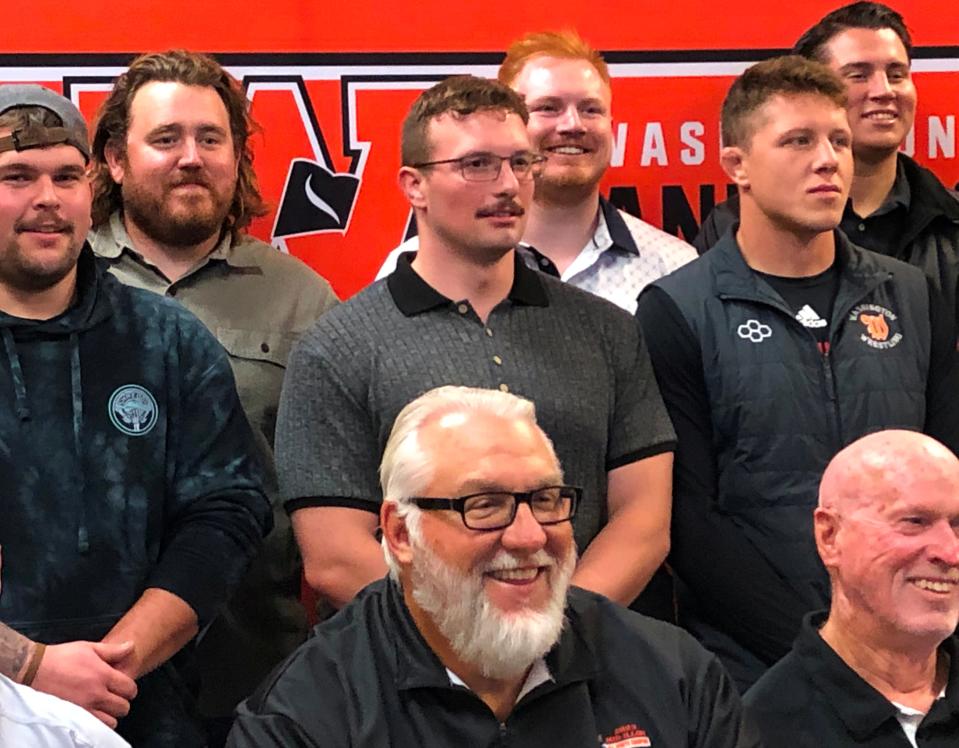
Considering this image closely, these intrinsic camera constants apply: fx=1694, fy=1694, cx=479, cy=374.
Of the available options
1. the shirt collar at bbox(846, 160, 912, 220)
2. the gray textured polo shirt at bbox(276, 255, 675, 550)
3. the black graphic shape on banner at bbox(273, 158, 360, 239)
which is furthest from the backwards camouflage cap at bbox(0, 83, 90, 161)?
the shirt collar at bbox(846, 160, 912, 220)

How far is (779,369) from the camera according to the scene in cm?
350

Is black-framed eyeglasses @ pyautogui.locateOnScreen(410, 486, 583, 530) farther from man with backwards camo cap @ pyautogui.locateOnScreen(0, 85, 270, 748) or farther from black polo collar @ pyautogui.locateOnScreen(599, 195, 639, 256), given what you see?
black polo collar @ pyautogui.locateOnScreen(599, 195, 639, 256)

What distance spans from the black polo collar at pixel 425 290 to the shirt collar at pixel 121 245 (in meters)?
0.49

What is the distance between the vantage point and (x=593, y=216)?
407 cm

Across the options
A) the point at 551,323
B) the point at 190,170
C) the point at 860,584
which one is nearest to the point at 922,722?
the point at 860,584

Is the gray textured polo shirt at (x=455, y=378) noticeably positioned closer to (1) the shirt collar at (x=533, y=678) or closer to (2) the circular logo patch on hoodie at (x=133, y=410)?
Result: (2) the circular logo patch on hoodie at (x=133, y=410)

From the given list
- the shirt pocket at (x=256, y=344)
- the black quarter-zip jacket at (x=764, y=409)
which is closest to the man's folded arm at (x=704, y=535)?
the black quarter-zip jacket at (x=764, y=409)

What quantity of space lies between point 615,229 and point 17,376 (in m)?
1.59

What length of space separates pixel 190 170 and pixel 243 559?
1.02 meters

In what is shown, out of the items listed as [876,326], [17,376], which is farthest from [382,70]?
[17,376]

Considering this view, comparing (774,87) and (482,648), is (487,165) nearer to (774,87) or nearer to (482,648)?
(774,87)

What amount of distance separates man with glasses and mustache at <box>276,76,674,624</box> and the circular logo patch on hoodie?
0.94 ft

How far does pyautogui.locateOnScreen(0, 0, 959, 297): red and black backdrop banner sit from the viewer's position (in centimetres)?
408

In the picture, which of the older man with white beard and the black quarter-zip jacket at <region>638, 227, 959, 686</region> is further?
the black quarter-zip jacket at <region>638, 227, 959, 686</region>
